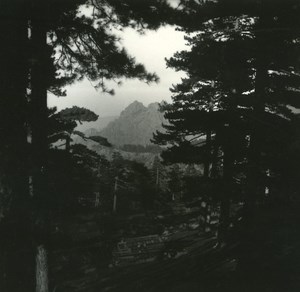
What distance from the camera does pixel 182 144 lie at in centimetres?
1931

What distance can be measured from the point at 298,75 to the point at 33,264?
10.8 metres

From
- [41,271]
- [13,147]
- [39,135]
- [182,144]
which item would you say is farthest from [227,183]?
[13,147]

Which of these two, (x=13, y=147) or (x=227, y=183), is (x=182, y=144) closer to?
(x=227, y=183)

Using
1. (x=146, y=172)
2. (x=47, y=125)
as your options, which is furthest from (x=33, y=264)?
(x=146, y=172)

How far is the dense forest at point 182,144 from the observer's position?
6.71 m

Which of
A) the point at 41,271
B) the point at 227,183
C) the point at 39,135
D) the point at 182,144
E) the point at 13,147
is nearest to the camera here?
the point at 13,147

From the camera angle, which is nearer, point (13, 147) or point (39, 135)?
point (13, 147)

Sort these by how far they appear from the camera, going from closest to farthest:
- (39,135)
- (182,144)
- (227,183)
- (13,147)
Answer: (13,147) < (39,135) < (227,183) < (182,144)

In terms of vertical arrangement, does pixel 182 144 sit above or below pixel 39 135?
above

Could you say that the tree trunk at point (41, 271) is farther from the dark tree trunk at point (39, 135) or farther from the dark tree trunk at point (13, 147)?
the dark tree trunk at point (13, 147)

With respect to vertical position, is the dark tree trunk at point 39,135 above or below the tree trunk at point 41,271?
above

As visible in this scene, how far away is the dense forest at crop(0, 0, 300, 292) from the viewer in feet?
A: 22.0

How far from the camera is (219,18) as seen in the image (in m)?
11.8

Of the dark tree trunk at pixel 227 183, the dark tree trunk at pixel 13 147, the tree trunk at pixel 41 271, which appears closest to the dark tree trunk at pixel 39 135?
the tree trunk at pixel 41 271
